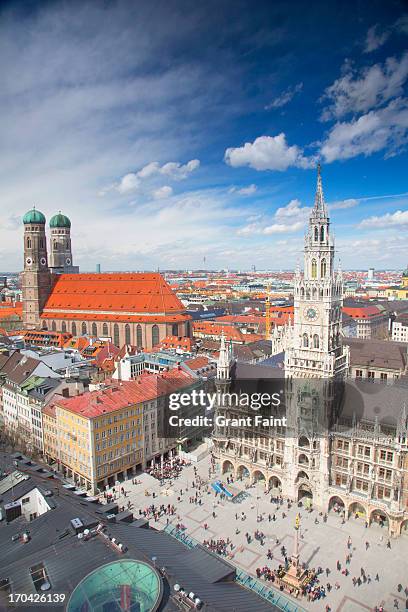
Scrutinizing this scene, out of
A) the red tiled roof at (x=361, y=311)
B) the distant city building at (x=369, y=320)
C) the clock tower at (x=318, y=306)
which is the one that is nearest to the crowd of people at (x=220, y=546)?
the clock tower at (x=318, y=306)

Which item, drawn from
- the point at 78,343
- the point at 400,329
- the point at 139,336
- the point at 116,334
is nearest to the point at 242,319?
the point at 139,336

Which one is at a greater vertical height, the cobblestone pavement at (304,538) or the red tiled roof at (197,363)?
the red tiled roof at (197,363)

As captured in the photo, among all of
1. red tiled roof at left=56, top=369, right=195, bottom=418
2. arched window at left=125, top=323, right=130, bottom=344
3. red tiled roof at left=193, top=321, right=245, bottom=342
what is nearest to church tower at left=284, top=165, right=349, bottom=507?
red tiled roof at left=56, top=369, right=195, bottom=418

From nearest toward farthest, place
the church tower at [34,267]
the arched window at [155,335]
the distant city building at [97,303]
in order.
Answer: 1. the arched window at [155,335]
2. the distant city building at [97,303]
3. the church tower at [34,267]

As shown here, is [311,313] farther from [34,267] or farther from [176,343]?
[34,267]

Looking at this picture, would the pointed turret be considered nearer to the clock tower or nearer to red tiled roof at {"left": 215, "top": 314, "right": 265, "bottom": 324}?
the clock tower

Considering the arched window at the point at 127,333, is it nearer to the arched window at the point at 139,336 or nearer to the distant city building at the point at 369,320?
the arched window at the point at 139,336

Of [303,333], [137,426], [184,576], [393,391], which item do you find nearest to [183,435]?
[137,426]

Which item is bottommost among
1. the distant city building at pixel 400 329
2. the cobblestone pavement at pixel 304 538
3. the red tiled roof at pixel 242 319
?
the cobblestone pavement at pixel 304 538
